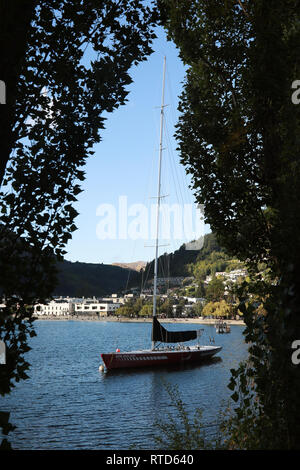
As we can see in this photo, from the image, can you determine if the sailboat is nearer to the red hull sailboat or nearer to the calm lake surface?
the red hull sailboat

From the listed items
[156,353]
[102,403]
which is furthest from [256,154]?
[156,353]

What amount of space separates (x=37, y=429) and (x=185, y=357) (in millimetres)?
32464

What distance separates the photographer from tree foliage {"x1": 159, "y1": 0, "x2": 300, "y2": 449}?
271 inches

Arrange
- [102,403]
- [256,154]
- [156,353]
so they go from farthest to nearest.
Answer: [156,353] → [102,403] → [256,154]

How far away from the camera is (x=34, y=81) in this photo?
21.0ft

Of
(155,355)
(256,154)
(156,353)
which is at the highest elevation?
(256,154)

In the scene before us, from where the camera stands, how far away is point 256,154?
34.1 ft

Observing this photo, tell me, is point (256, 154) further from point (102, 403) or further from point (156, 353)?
point (156, 353)

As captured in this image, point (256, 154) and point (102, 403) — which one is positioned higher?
point (256, 154)

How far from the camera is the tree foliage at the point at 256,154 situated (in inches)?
271

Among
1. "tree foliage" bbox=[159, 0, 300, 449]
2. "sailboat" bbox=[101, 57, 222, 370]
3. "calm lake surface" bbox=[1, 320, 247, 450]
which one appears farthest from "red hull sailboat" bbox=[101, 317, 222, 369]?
"tree foliage" bbox=[159, 0, 300, 449]

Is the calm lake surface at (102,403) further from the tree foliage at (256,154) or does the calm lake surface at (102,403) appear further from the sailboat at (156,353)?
the tree foliage at (256,154)
